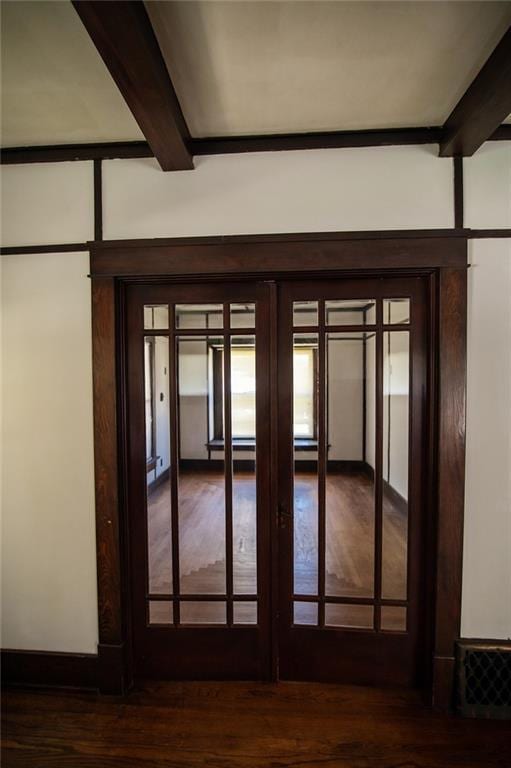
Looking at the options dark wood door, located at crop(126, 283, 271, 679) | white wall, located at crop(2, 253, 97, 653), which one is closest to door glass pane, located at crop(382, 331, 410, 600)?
dark wood door, located at crop(126, 283, 271, 679)

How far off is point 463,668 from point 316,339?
6.08 feet

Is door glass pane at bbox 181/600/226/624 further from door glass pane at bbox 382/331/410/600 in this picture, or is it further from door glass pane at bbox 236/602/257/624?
door glass pane at bbox 382/331/410/600

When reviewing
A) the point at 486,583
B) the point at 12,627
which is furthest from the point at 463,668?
the point at 12,627

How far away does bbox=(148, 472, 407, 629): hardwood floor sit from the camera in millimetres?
1942

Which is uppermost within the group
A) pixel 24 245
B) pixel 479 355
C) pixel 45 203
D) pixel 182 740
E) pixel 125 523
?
pixel 45 203

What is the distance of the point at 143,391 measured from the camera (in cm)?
200

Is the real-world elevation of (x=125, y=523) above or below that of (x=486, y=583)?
above

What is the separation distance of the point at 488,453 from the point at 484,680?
1.16m

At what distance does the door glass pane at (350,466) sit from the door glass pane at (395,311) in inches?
7.1

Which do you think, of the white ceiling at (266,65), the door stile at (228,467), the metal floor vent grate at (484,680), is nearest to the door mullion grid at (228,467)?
the door stile at (228,467)

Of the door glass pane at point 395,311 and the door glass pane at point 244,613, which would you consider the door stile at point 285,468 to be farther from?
the door glass pane at point 395,311

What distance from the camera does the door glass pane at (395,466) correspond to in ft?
6.26

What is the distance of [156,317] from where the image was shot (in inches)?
78.0

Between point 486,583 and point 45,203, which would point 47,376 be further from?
point 486,583
